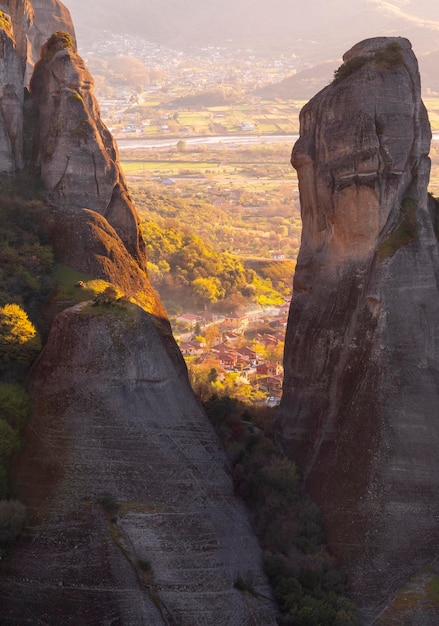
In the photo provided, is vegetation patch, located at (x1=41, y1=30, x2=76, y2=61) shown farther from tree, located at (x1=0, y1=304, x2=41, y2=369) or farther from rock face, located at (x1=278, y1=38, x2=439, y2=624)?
tree, located at (x1=0, y1=304, x2=41, y2=369)

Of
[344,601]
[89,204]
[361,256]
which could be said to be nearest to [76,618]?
[344,601]

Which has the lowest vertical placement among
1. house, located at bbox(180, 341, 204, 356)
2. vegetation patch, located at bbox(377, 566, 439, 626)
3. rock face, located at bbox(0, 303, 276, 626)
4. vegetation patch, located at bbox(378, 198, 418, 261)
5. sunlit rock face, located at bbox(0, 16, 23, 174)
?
house, located at bbox(180, 341, 204, 356)

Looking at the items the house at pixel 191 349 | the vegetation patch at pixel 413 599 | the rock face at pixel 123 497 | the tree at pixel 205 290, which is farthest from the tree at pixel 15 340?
the tree at pixel 205 290

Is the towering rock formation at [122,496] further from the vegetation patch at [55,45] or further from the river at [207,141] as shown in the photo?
the river at [207,141]

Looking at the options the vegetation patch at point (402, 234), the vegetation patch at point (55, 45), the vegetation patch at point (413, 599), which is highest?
the vegetation patch at point (55, 45)

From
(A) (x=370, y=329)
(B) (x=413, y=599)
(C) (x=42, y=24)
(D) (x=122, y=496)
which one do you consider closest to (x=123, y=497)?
(D) (x=122, y=496)

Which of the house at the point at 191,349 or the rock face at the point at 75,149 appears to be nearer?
the rock face at the point at 75,149

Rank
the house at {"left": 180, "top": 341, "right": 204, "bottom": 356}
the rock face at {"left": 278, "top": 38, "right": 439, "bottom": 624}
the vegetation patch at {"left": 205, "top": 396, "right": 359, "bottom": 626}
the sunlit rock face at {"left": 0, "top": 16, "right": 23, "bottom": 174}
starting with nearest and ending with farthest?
the vegetation patch at {"left": 205, "top": 396, "right": 359, "bottom": 626} → the rock face at {"left": 278, "top": 38, "right": 439, "bottom": 624} → the sunlit rock face at {"left": 0, "top": 16, "right": 23, "bottom": 174} → the house at {"left": 180, "top": 341, "right": 204, "bottom": 356}

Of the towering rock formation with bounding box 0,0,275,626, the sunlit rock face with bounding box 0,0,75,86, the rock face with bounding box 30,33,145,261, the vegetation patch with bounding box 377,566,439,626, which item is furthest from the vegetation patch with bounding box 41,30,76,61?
the vegetation patch with bounding box 377,566,439,626
